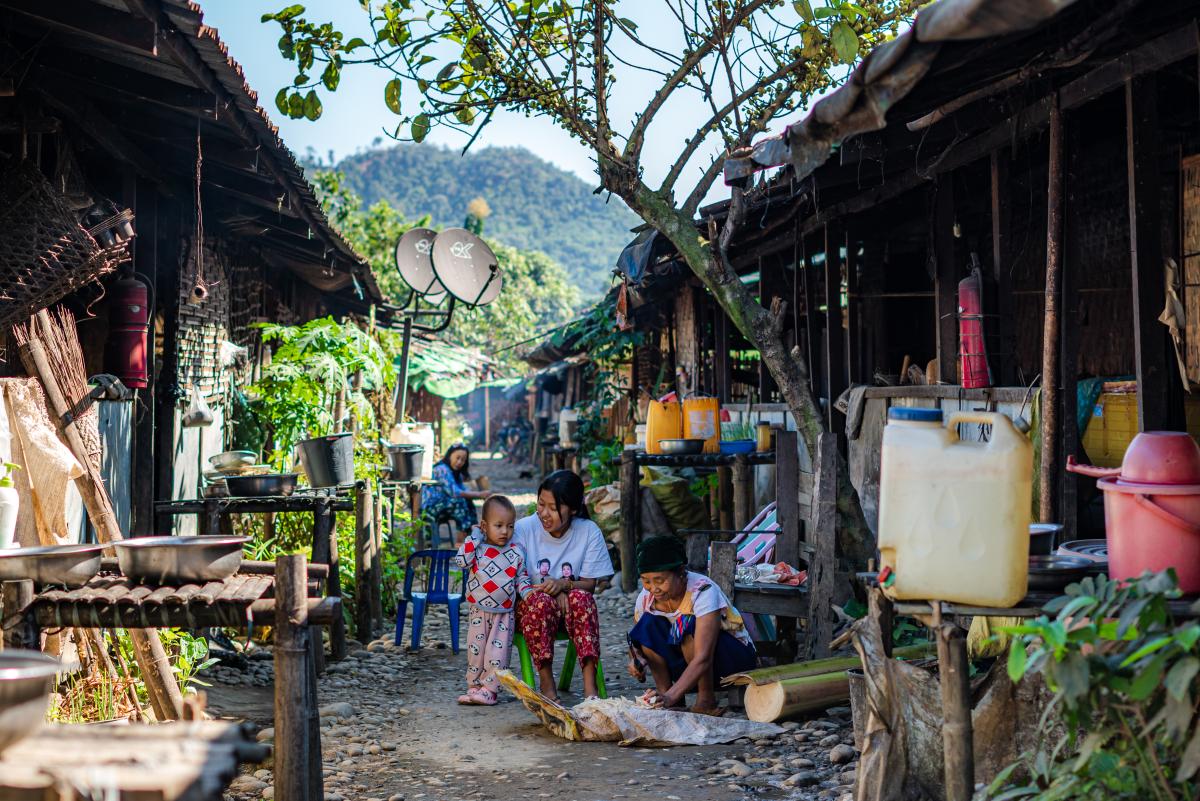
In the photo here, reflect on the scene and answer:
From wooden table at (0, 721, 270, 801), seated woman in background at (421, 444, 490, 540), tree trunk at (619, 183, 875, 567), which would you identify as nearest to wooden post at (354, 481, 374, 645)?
seated woman in background at (421, 444, 490, 540)

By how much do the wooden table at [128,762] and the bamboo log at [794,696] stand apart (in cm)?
283

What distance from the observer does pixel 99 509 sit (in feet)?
15.4

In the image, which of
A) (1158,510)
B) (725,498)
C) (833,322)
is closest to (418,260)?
(725,498)

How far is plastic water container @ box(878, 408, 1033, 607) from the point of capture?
8.46ft

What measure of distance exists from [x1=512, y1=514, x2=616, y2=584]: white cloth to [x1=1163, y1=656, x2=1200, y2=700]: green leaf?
3.80 meters

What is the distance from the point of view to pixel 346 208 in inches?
967

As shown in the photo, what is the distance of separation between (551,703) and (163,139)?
12.0ft

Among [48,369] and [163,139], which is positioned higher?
[163,139]

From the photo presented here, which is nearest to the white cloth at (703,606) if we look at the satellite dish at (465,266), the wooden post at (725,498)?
the wooden post at (725,498)

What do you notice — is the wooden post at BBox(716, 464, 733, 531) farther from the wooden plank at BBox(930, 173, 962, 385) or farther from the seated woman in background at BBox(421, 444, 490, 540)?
the wooden plank at BBox(930, 173, 962, 385)

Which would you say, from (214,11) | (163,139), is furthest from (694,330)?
(214,11)

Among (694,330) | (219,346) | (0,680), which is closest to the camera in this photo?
(0,680)

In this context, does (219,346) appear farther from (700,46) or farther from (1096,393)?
(1096,393)

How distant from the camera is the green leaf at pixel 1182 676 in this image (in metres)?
2.03
